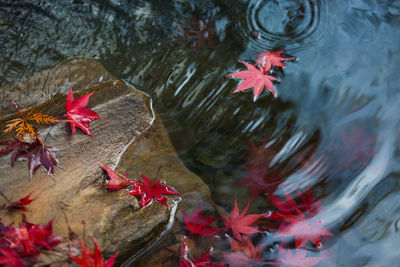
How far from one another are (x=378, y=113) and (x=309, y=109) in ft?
2.04

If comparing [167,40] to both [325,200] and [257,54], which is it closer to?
[257,54]

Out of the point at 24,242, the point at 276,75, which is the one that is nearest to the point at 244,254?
the point at 24,242

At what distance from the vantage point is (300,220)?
2.21 m

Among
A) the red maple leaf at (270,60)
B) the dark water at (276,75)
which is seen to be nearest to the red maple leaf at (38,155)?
the dark water at (276,75)

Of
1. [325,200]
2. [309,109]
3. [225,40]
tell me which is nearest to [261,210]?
[325,200]

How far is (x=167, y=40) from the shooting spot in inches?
131

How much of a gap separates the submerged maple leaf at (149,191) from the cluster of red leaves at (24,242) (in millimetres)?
560

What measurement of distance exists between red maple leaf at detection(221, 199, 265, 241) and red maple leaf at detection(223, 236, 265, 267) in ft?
0.15

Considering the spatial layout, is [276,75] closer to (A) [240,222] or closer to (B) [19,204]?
(A) [240,222]

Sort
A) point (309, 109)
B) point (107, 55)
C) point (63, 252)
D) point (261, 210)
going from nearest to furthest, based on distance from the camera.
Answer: point (63, 252) → point (261, 210) → point (309, 109) → point (107, 55)

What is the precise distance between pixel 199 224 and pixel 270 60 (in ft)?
6.13

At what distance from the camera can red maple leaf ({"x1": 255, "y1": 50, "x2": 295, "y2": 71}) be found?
3.09m

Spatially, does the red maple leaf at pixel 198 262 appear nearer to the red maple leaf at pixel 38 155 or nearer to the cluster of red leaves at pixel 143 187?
the cluster of red leaves at pixel 143 187

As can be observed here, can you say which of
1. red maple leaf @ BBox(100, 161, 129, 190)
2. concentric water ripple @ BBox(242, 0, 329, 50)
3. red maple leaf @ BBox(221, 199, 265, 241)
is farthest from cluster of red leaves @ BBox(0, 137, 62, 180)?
concentric water ripple @ BBox(242, 0, 329, 50)
